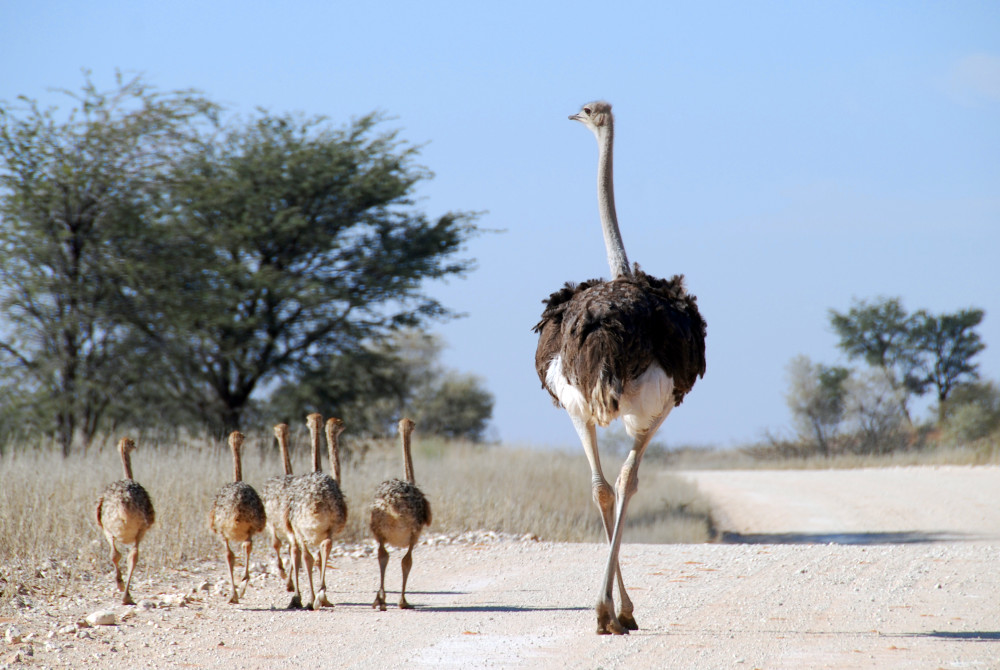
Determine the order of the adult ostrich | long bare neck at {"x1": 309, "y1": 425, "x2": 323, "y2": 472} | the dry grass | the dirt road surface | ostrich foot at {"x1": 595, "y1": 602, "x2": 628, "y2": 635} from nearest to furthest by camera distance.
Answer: the dirt road surface
the adult ostrich
ostrich foot at {"x1": 595, "y1": 602, "x2": 628, "y2": 635}
long bare neck at {"x1": 309, "y1": 425, "x2": 323, "y2": 472}
the dry grass

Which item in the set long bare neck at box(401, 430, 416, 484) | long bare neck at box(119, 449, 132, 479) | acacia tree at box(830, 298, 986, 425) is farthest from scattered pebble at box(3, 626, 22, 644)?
acacia tree at box(830, 298, 986, 425)

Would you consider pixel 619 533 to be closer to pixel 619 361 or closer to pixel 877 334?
pixel 619 361

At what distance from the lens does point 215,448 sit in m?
15.1

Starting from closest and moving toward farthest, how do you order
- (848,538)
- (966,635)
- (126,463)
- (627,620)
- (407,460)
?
(966,635), (627,620), (407,460), (126,463), (848,538)

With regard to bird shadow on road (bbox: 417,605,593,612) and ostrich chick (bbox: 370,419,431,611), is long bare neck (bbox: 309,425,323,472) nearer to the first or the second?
ostrich chick (bbox: 370,419,431,611)

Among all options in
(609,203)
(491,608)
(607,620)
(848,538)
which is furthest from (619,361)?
(848,538)

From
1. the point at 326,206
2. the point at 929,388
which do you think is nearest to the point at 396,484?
the point at 326,206

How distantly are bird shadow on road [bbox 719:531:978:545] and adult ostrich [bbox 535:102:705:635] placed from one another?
795 centimetres

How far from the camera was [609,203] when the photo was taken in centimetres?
732

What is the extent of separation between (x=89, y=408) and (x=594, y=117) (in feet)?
44.9

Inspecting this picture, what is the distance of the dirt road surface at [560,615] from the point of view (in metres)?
5.62

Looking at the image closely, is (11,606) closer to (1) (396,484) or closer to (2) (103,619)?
(2) (103,619)

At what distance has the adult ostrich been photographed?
580 cm

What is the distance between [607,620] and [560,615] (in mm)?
903
